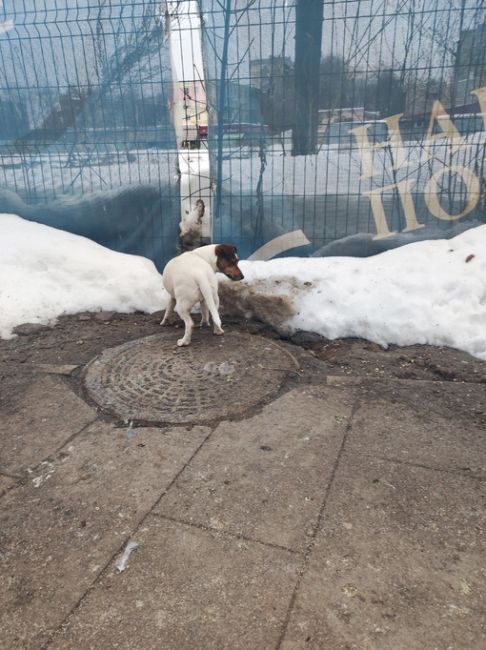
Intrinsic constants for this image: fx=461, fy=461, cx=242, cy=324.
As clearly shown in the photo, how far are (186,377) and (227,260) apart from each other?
4.44 ft

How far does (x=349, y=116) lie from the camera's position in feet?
15.8

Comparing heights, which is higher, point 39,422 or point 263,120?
point 263,120

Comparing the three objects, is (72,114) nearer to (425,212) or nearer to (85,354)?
(85,354)

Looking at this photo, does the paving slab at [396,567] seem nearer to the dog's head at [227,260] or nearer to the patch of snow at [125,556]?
the patch of snow at [125,556]

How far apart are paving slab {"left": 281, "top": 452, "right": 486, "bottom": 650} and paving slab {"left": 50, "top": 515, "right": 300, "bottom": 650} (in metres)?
0.12

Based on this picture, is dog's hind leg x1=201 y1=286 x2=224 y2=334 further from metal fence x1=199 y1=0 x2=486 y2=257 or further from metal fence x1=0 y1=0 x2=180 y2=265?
metal fence x1=0 y1=0 x2=180 y2=265

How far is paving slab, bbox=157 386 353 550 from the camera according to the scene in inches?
83.0

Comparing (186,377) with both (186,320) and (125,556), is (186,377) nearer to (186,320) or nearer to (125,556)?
(186,320)

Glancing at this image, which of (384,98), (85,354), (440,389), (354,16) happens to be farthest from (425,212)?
(85,354)

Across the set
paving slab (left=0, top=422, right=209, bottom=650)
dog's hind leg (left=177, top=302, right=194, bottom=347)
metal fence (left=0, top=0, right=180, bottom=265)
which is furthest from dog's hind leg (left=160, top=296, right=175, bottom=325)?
paving slab (left=0, top=422, right=209, bottom=650)

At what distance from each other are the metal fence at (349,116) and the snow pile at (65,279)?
4.34ft

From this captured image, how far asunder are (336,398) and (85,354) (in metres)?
2.21

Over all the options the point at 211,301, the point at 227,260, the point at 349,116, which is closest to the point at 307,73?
the point at 349,116

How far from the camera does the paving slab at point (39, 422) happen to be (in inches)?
105
